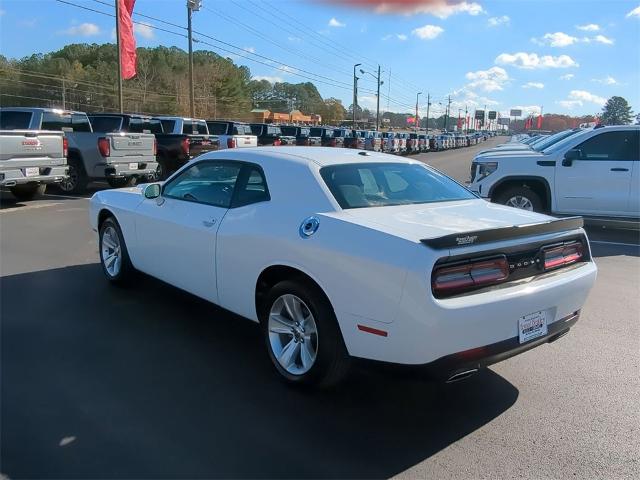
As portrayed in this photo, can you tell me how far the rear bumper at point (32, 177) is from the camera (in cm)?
1038

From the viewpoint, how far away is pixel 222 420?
327cm

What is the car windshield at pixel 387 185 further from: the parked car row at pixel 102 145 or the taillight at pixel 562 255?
the parked car row at pixel 102 145

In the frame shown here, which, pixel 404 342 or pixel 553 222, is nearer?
pixel 404 342

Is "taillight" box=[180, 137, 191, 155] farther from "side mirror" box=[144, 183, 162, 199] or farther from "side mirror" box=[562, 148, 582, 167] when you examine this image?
"side mirror" box=[144, 183, 162, 199]

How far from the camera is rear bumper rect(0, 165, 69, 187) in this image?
34.1 feet

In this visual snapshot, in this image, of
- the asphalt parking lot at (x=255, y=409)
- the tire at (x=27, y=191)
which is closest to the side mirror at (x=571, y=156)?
the asphalt parking lot at (x=255, y=409)

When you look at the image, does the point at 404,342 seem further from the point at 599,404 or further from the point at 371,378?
the point at 599,404

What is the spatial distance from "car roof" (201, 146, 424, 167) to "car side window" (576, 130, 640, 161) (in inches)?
244

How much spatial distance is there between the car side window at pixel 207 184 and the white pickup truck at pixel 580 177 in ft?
21.5

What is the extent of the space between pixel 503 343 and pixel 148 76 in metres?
87.2

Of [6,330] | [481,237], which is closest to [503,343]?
[481,237]

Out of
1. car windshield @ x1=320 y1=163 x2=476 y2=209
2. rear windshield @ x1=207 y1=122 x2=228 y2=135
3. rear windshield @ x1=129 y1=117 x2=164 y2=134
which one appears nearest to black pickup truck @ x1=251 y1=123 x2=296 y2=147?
rear windshield @ x1=207 y1=122 x2=228 y2=135

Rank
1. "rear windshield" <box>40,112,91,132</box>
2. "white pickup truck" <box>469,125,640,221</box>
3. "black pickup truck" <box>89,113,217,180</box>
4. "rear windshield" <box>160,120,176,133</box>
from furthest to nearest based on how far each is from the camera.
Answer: "rear windshield" <box>160,120,176,133</box> → "black pickup truck" <box>89,113,217,180</box> → "rear windshield" <box>40,112,91,132</box> → "white pickup truck" <box>469,125,640,221</box>

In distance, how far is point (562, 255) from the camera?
3732mm
